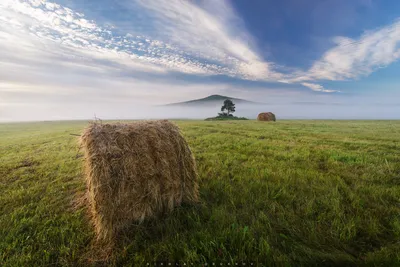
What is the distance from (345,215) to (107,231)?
15.8 ft

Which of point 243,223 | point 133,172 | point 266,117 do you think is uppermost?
point 266,117

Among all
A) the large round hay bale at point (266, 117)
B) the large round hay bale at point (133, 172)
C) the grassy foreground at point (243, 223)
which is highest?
the large round hay bale at point (266, 117)

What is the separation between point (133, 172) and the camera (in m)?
3.73

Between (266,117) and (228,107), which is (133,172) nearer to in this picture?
(266,117)

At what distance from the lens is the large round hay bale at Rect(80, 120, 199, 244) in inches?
133

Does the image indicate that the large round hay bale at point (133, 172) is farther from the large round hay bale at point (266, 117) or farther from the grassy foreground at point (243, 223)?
the large round hay bale at point (266, 117)

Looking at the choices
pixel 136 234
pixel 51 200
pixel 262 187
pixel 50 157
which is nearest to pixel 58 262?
pixel 136 234

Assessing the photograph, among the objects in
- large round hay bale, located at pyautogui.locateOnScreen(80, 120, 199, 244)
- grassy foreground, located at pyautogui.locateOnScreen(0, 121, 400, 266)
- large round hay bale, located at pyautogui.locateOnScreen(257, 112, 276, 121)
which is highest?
large round hay bale, located at pyautogui.locateOnScreen(257, 112, 276, 121)

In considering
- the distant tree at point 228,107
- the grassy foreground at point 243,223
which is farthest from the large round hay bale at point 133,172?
the distant tree at point 228,107

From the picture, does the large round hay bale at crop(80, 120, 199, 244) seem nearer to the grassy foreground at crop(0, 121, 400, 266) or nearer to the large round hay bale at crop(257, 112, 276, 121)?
the grassy foreground at crop(0, 121, 400, 266)

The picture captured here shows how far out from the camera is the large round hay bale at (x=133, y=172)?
339 centimetres

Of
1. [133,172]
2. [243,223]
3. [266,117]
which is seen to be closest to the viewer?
[243,223]

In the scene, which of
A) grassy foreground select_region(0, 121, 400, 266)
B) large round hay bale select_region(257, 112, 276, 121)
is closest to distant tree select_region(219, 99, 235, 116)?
large round hay bale select_region(257, 112, 276, 121)

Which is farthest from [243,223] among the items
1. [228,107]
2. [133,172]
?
[228,107]
